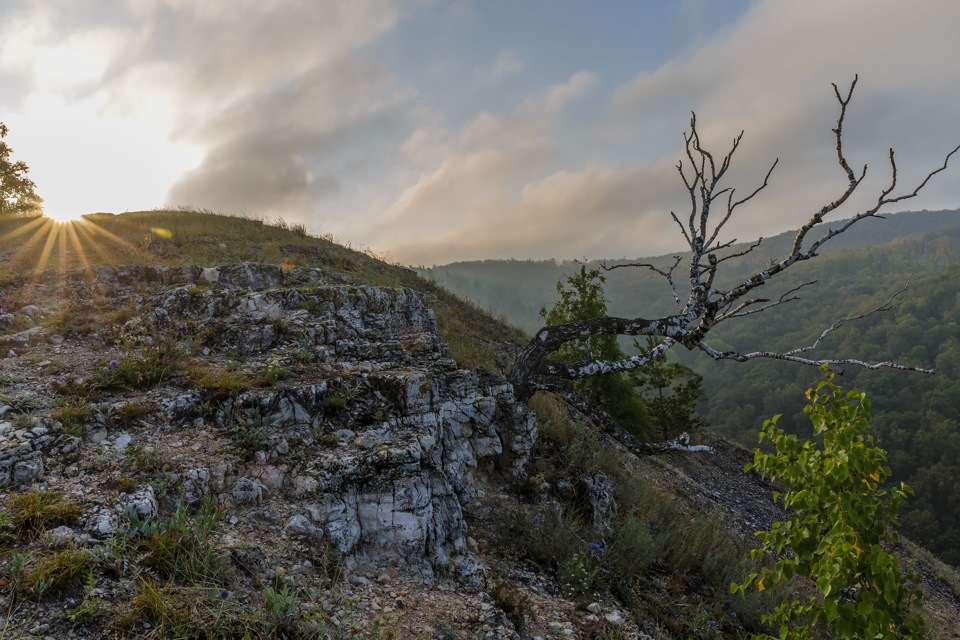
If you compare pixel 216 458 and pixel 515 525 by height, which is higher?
pixel 216 458

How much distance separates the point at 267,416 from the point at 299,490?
126 cm

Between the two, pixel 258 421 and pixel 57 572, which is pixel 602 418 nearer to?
pixel 258 421

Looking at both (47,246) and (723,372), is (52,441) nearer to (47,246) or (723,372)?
(47,246)

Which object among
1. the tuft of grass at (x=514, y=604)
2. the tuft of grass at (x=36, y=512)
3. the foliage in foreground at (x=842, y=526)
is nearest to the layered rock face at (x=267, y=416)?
the tuft of grass at (x=36, y=512)

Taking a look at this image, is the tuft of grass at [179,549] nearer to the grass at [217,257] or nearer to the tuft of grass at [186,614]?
the tuft of grass at [186,614]

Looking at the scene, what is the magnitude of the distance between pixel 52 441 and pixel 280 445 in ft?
6.92

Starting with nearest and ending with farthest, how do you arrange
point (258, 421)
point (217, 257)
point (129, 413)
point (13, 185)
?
point (129, 413)
point (258, 421)
point (217, 257)
point (13, 185)

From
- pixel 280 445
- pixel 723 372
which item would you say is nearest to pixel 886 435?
pixel 723 372

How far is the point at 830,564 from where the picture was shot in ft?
9.05

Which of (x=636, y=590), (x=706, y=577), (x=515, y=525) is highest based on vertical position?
(x=515, y=525)

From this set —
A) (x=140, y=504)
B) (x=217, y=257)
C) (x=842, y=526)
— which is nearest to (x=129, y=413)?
(x=140, y=504)

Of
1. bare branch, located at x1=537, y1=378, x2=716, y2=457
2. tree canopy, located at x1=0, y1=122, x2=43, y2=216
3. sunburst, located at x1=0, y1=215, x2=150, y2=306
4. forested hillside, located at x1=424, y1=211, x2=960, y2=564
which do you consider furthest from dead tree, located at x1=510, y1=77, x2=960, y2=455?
tree canopy, located at x1=0, y1=122, x2=43, y2=216

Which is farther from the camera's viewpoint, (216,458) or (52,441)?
(216,458)

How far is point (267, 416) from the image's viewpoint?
5.55 m
